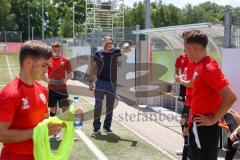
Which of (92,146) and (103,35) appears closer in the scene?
(92,146)

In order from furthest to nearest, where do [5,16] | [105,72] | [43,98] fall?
[5,16], [105,72], [43,98]

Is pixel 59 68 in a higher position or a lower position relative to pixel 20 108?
lower

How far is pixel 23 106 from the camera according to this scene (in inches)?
124

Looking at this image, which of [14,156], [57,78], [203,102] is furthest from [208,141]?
[57,78]

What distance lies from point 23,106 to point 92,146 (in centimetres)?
530

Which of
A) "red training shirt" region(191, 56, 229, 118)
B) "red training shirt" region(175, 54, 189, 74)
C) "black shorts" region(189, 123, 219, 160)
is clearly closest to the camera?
"red training shirt" region(191, 56, 229, 118)

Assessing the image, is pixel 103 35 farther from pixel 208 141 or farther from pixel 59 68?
pixel 208 141

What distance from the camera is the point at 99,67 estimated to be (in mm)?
9570

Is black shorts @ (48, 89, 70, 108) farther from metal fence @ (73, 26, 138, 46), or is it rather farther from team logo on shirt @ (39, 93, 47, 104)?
metal fence @ (73, 26, 138, 46)

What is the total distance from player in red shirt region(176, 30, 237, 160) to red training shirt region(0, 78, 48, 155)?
5.79 ft

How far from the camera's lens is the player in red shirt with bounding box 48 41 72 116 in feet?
29.2

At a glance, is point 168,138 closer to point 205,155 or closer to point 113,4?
point 205,155

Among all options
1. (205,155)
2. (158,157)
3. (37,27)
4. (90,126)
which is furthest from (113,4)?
(37,27)

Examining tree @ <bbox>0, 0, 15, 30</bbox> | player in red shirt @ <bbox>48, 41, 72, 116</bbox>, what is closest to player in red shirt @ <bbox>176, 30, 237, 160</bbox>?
player in red shirt @ <bbox>48, 41, 72, 116</bbox>
